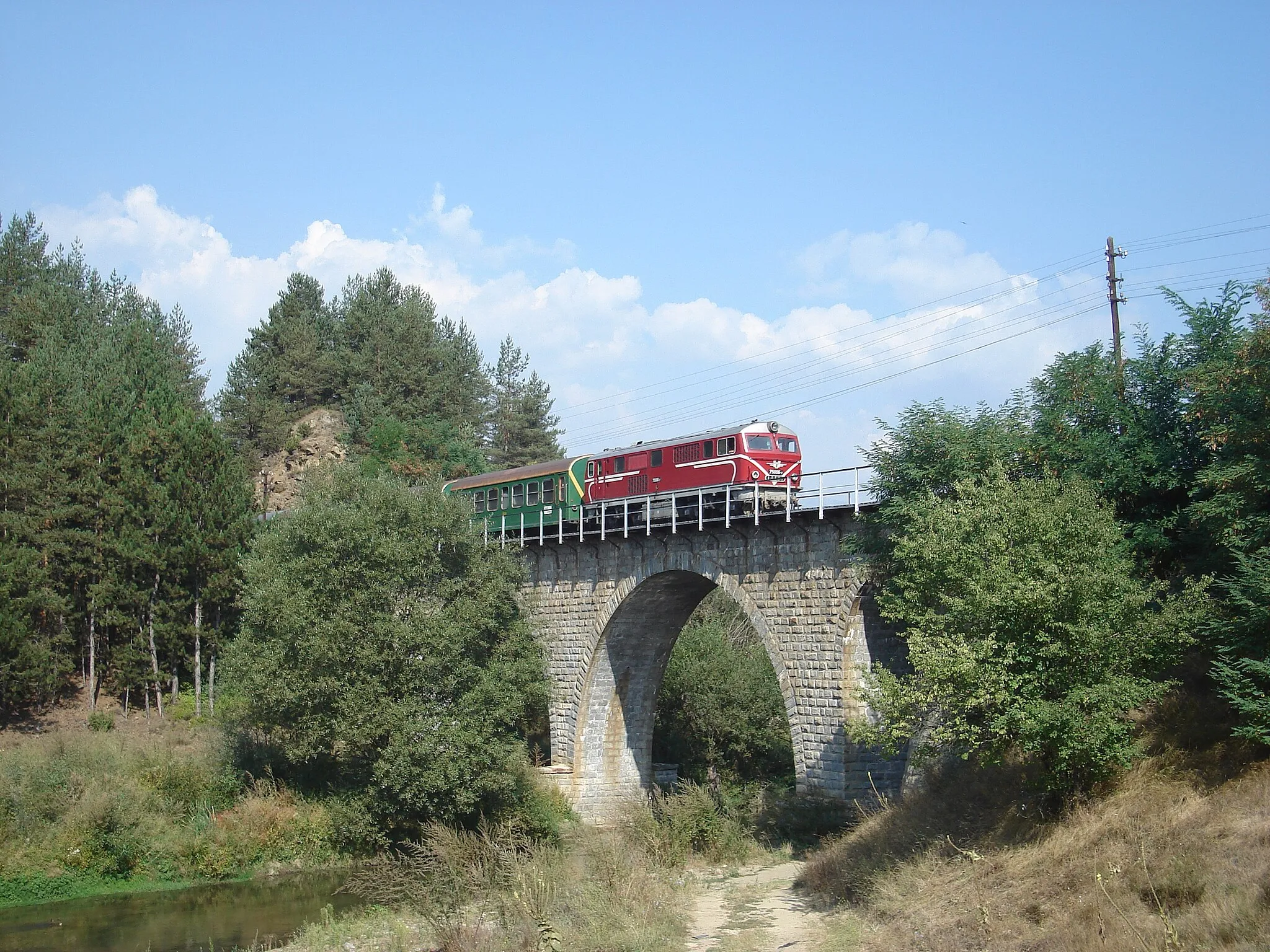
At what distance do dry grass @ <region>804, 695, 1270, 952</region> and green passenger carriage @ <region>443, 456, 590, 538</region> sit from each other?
15516 millimetres

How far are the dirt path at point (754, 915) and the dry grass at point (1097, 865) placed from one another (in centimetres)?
81

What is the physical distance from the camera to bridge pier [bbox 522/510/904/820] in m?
24.5

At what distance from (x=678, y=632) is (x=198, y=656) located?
17239 millimetres

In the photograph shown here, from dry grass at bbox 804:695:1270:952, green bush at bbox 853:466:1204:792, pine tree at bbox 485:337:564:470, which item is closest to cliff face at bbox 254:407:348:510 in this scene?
pine tree at bbox 485:337:564:470

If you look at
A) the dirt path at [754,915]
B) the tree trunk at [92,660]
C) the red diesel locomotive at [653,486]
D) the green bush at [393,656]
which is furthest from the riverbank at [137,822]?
the dirt path at [754,915]

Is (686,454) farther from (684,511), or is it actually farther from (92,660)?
(92,660)

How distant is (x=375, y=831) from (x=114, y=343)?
30008 millimetres

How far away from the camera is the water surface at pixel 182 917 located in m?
22.1

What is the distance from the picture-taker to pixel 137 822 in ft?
90.9

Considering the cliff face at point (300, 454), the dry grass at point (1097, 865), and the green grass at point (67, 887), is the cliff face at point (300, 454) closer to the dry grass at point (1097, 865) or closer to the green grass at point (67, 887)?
the green grass at point (67, 887)

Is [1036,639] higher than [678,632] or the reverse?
higher

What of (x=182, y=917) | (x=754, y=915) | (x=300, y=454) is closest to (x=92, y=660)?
(x=182, y=917)

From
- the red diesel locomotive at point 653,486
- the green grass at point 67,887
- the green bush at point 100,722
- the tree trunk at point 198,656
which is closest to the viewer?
the green grass at point 67,887

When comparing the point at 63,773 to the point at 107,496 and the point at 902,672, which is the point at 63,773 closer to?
the point at 107,496
